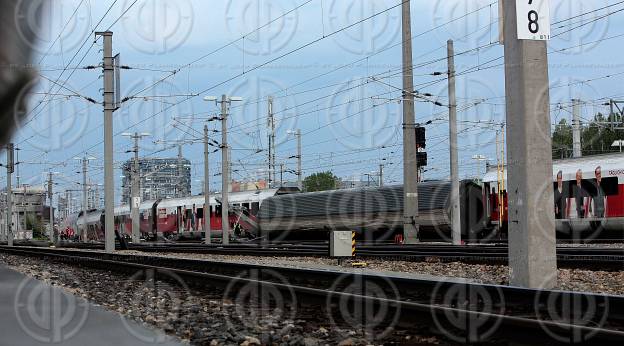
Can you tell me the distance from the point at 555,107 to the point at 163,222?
3443 cm

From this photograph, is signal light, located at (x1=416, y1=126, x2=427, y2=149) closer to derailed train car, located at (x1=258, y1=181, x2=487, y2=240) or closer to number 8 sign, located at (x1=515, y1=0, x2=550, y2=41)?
derailed train car, located at (x1=258, y1=181, x2=487, y2=240)

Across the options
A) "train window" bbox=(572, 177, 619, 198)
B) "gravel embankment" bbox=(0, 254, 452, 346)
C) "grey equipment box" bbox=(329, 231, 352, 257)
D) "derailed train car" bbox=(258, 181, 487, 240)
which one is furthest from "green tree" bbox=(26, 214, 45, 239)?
"gravel embankment" bbox=(0, 254, 452, 346)

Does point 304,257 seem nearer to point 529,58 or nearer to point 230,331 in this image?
point 529,58

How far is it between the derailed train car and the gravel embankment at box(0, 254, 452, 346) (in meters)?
23.5

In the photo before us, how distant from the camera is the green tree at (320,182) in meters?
118

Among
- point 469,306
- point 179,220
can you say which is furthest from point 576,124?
point 469,306

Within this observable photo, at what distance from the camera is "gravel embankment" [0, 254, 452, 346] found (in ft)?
25.6

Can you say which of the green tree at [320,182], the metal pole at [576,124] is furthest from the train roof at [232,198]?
the green tree at [320,182]

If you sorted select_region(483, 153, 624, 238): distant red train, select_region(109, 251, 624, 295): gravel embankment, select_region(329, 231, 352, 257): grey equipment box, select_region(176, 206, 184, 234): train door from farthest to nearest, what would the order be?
select_region(176, 206, 184, 234): train door, select_region(483, 153, 624, 238): distant red train, select_region(329, 231, 352, 257): grey equipment box, select_region(109, 251, 624, 295): gravel embankment

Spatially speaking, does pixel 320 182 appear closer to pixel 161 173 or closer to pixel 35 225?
pixel 161 173

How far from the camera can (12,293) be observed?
12.1 meters

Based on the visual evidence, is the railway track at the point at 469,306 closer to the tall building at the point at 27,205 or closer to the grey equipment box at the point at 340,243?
the grey equipment box at the point at 340,243

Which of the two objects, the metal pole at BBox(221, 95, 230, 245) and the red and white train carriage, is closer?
the metal pole at BBox(221, 95, 230, 245)

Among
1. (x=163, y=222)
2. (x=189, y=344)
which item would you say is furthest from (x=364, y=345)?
(x=163, y=222)
